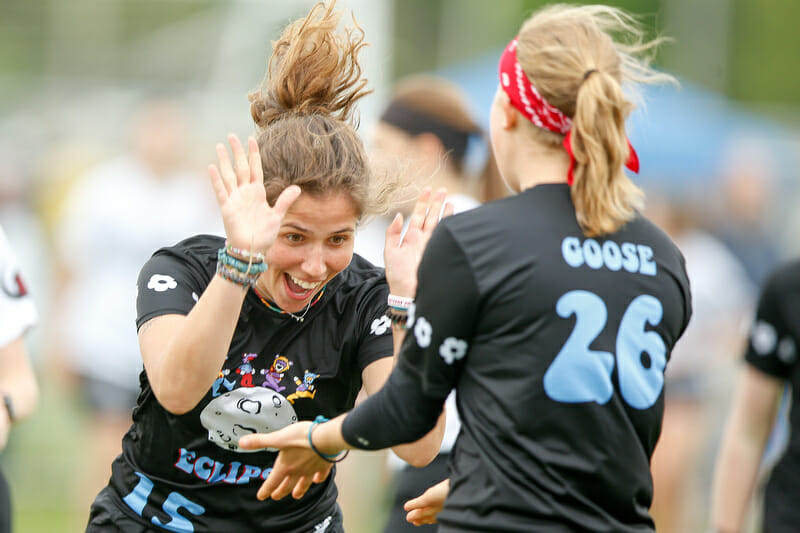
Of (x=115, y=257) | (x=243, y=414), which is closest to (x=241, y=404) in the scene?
(x=243, y=414)

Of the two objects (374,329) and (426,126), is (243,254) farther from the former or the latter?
(426,126)

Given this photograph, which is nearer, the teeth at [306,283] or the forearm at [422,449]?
the teeth at [306,283]

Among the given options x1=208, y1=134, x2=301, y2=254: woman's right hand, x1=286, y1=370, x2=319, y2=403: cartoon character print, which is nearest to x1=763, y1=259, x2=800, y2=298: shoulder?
x1=286, y1=370, x2=319, y2=403: cartoon character print

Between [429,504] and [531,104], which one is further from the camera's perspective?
[429,504]

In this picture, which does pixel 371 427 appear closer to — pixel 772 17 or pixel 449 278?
pixel 449 278

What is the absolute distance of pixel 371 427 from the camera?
265 cm

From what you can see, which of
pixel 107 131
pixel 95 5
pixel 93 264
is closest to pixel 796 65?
pixel 95 5

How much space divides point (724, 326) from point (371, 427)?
5610 mm

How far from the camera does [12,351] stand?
3865mm

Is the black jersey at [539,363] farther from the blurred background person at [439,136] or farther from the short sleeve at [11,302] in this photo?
the blurred background person at [439,136]

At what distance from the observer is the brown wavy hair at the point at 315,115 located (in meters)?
3.16

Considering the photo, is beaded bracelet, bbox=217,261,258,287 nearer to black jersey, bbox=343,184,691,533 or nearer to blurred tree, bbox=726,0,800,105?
black jersey, bbox=343,184,691,533

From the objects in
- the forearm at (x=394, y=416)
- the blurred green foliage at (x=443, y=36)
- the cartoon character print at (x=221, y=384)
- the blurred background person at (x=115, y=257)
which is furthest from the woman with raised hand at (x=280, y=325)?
the blurred green foliage at (x=443, y=36)

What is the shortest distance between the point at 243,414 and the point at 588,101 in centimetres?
138
